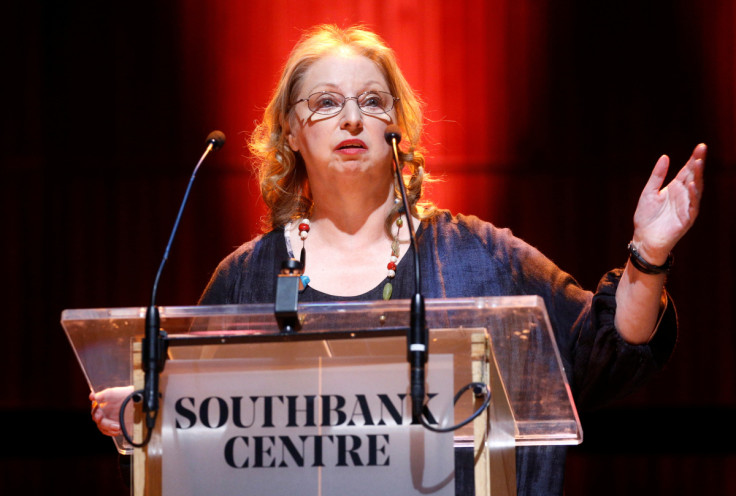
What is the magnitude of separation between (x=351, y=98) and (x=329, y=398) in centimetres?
98

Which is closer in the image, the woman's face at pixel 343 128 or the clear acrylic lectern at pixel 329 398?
the clear acrylic lectern at pixel 329 398

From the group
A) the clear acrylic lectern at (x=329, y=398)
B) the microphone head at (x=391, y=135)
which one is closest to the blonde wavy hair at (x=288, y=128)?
the microphone head at (x=391, y=135)

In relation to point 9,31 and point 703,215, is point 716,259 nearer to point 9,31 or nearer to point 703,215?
point 703,215

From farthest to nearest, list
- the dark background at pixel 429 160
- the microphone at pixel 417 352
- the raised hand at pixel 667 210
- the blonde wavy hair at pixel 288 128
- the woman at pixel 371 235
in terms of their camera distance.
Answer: the dark background at pixel 429 160
the blonde wavy hair at pixel 288 128
the woman at pixel 371 235
the raised hand at pixel 667 210
the microphone at pixel 417 352

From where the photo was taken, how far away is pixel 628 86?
3.19 metres

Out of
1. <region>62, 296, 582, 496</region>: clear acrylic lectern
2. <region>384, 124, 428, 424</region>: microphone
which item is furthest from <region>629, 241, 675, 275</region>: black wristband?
<region>384, 124, 428, 424</region>: microphone

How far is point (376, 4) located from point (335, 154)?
131 cm

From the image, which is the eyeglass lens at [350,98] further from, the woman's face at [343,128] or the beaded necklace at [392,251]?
the beaded necklace at [392,251]

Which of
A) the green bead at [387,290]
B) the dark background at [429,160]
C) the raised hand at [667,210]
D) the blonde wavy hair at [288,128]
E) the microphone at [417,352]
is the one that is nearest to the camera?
the microphone at [417,352]

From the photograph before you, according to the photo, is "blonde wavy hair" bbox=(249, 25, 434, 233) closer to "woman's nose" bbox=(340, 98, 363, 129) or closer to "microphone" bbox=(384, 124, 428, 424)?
"woman's nose" bbox=(340, 98, 363, 129)

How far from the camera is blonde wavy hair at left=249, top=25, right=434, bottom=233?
7.39ft

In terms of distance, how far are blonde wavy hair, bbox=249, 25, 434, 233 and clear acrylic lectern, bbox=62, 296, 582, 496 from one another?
866 millimetres

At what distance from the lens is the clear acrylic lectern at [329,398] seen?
1.30 m

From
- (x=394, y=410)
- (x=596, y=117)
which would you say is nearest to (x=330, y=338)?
(x=394, y=410)
